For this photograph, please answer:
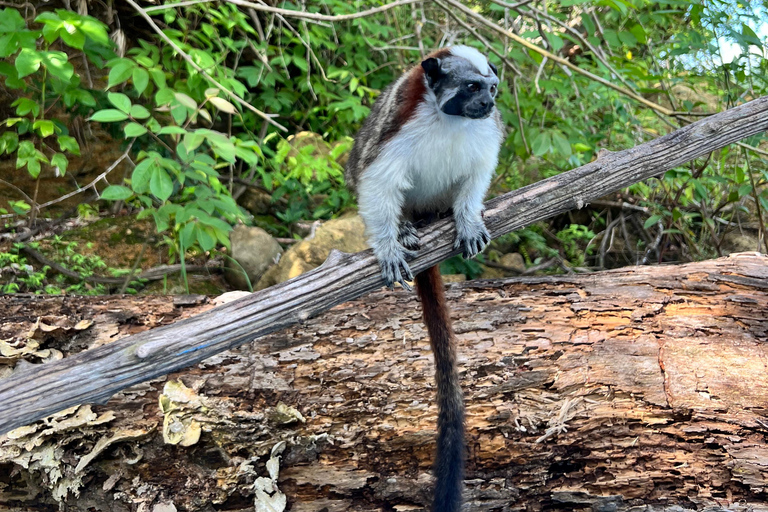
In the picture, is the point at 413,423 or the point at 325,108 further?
the point at 325,108

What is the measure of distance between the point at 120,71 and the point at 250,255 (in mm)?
2473

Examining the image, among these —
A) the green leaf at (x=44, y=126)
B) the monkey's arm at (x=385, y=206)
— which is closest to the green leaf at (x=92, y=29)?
the green leaf at (x=44, y=126)

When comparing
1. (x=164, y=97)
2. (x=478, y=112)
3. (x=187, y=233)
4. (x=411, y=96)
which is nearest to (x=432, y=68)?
(x=411, y=96)

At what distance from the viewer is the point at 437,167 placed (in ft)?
9.13

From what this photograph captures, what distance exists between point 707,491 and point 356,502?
1.51m

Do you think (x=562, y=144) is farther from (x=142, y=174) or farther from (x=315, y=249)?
(x=142, y=174)

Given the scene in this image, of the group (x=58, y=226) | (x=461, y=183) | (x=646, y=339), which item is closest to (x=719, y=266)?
(x=646, y=339)

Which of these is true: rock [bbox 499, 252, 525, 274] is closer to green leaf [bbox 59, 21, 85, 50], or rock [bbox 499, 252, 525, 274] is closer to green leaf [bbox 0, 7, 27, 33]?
green leaf [bbox 59, 21, 85, 50]

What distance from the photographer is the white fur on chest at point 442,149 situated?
2.74 metres

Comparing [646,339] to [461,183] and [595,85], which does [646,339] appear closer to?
[461,183]

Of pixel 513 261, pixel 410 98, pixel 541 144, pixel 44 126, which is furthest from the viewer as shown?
pixel 513 261

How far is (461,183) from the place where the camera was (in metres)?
2.88

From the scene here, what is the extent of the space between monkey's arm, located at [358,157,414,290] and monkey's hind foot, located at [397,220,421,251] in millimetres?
24

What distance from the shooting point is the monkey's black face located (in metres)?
2.62
